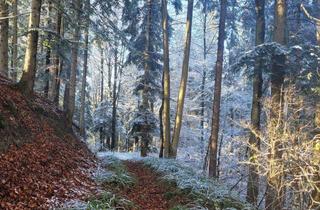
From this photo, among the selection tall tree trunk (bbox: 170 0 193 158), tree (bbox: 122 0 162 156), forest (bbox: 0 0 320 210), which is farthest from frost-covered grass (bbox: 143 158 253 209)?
tree (bbox: 122 0 162 156)

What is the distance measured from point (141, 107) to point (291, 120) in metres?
10.9

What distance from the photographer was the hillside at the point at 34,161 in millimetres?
5988

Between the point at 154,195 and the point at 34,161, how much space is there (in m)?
3.23

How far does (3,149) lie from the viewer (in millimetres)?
6938

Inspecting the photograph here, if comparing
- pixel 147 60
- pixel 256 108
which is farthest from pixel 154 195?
pixel 147 60

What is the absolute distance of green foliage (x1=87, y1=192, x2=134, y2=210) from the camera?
6.50 m

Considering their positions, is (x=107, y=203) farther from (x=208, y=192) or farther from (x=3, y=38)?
(x=3, y=38)

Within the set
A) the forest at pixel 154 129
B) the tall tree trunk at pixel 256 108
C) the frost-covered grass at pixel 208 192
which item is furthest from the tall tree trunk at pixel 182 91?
the frost-covered grass at pixel 208 192

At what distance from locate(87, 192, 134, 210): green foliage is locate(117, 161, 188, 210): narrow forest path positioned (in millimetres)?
464

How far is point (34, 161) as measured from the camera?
300 inches

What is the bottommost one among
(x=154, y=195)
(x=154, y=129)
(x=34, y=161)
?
(x=154, y=195)

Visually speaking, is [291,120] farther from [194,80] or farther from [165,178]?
[194,80]

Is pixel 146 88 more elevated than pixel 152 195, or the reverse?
pixel 146 88

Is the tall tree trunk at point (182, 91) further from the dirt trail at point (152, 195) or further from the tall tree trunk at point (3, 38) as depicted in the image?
the tall tree trunk at point (3, 38)
